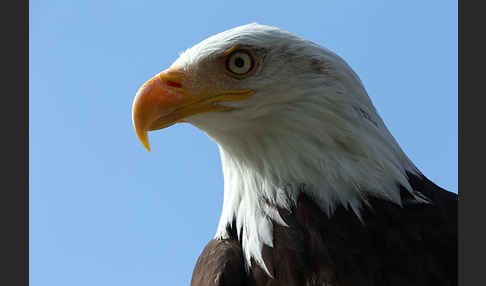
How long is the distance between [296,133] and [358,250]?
79 centimetres

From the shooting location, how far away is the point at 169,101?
3.34 meters

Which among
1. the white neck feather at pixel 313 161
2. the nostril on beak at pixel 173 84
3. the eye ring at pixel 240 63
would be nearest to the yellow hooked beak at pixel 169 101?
the nostril on beak at pixel 173 84

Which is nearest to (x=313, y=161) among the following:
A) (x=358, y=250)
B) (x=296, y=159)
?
(x=296, y=159)

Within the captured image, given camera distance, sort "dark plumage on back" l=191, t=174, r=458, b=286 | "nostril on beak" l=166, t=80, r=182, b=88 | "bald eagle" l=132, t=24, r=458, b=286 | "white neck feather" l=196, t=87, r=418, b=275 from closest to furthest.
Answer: "dark plumage on back" l=191, t=174, r=458, b=286 < "bald eagle" l=132, t=24, r=458, b=286 < "white neck feather" l=196, t=87, r=418, b=275 < "nostril on beak" l=166, t=80, r=182, b=88

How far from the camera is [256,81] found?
11.2ft

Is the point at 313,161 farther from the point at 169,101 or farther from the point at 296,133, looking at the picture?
the point at 169,101

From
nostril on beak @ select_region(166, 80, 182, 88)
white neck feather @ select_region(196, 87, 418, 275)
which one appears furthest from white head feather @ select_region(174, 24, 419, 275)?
nostril on beak @ select_region(166, 80, 182, 88)

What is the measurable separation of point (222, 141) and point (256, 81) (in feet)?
1.52

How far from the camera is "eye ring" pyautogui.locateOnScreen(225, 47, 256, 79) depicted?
3.43 metres

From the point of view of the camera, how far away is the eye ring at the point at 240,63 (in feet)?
11.3

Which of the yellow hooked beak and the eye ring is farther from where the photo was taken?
the eye ring

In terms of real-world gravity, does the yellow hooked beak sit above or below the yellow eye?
below

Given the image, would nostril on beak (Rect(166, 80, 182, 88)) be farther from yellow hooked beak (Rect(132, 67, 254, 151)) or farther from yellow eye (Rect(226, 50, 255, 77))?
yellow eye (Rect(226, 50, 255, 77))

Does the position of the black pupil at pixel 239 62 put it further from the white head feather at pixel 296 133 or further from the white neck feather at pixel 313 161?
the white neck feather at pixel 313 161
